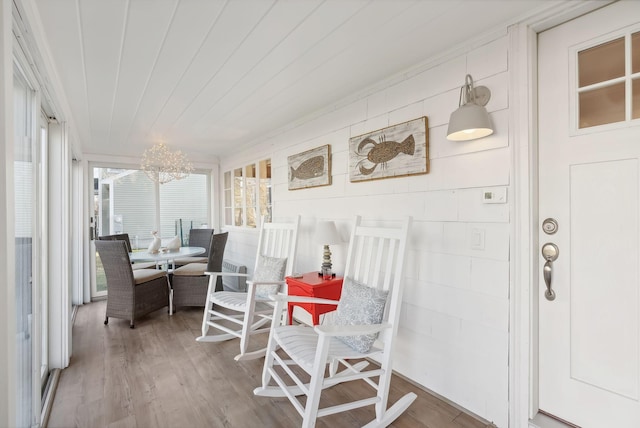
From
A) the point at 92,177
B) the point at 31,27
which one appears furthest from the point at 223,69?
the point at 92,177

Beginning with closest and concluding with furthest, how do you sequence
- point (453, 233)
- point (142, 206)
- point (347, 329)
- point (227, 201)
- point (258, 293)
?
point (347, 329) < point (453, 233) < point (258, 293) < point (142, 206) < point (227, 201)

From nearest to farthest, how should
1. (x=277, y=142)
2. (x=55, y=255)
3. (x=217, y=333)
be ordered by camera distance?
(x=55, y=255), (x=217, y=333), (x=277, y=142)

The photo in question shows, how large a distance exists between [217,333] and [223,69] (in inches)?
98.0

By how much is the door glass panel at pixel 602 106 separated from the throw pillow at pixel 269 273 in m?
2.43

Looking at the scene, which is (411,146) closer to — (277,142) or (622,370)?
(622,370)

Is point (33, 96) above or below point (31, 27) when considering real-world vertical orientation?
below

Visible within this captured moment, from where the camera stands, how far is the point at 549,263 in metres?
1.70

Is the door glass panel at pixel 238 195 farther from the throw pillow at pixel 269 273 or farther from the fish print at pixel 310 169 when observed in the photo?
the throw pillow at pixel 269 273

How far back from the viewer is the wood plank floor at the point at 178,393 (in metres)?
1.88

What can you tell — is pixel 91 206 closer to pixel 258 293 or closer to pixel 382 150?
pixel 258 293

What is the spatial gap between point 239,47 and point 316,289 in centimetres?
177

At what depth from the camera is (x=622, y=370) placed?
1.49 m

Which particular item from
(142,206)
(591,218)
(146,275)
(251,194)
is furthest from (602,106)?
(142,206)

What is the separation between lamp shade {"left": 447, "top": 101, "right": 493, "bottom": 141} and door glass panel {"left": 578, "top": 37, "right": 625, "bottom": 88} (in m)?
0.45
